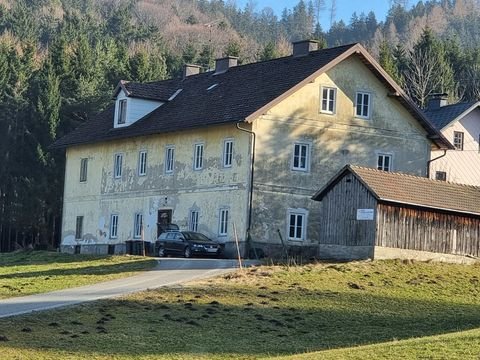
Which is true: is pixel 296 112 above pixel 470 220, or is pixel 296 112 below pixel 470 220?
above

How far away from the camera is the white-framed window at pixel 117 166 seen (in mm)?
60219

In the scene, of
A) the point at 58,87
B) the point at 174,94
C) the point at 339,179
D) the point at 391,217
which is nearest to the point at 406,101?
the point at 339,179

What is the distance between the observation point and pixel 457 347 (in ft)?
77.3

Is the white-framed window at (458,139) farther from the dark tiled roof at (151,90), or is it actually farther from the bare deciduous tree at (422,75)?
the bare deciduous tree at (422,75)

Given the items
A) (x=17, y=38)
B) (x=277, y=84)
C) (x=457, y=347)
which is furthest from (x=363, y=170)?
(x=17, y=38)

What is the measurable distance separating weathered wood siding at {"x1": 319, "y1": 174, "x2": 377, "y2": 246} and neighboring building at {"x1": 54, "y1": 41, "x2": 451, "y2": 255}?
4550mm

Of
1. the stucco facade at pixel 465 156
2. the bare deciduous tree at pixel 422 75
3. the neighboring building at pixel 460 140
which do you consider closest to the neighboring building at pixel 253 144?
the neighboring building at pixel 460 140

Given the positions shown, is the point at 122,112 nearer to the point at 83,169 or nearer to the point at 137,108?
the point at 137,108

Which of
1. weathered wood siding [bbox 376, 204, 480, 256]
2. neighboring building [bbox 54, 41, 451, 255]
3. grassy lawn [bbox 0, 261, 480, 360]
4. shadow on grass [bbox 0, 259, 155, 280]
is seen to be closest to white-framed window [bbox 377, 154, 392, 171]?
neighboring building [bbox 54, 41, 451, 255]

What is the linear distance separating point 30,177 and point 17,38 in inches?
1674

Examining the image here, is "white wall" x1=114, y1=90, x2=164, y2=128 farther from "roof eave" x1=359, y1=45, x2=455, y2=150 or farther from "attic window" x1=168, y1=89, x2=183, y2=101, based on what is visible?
"roof eave" x1=359, y1=45, x2=455, y2=150

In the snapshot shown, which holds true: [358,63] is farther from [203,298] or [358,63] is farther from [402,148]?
[203,298]

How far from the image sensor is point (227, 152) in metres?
52.0

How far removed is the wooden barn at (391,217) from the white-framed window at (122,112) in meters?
17.2
